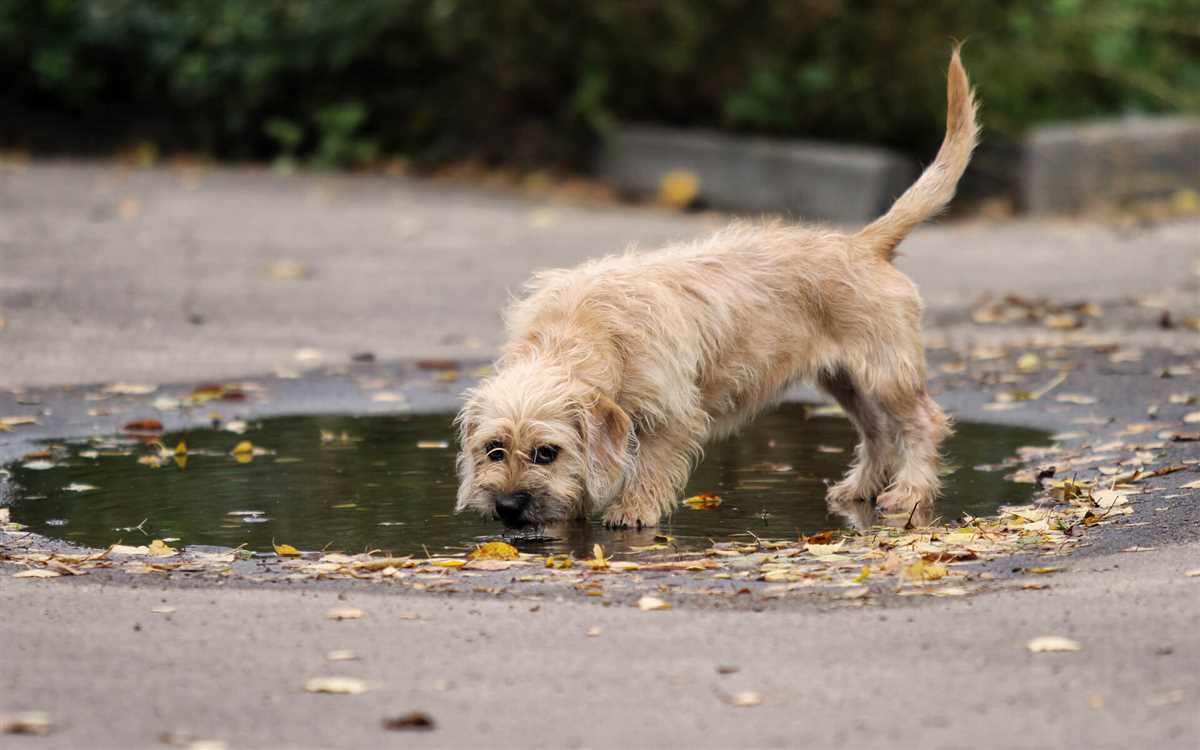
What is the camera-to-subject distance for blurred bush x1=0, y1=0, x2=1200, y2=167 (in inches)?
725

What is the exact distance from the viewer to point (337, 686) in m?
4.66

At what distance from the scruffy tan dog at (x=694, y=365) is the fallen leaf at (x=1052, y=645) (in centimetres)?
205

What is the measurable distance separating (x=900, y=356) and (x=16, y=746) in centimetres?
432

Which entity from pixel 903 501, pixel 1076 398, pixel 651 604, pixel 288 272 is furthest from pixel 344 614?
pixel 288 272

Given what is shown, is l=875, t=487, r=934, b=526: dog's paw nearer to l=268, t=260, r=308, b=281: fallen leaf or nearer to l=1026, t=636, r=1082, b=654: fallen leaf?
l=1026, t=636, r=1082, b=654: fallen leaf

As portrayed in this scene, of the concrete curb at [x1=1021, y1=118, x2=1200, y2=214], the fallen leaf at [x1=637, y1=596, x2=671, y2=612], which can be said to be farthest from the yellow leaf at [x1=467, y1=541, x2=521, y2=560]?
the concrete curb at [x1=1021, y1=118, x2=1200, y2=214]

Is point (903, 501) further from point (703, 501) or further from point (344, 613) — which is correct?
point (344, 613)

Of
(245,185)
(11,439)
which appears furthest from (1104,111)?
(11,439)

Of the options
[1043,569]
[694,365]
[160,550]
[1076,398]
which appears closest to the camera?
[1043,569]

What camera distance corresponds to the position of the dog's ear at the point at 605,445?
657 centimetres

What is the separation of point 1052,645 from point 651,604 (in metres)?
1.21

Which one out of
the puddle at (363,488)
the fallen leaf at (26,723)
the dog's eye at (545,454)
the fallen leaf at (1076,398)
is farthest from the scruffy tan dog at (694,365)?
the fallen leaf at (26,723)

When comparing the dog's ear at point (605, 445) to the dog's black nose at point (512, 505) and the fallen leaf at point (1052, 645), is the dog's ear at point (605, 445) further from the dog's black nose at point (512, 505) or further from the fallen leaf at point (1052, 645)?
the fallen leaf at point (1052, 645)

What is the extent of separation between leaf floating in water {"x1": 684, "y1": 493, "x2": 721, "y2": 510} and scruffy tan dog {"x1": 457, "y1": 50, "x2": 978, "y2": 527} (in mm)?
259
